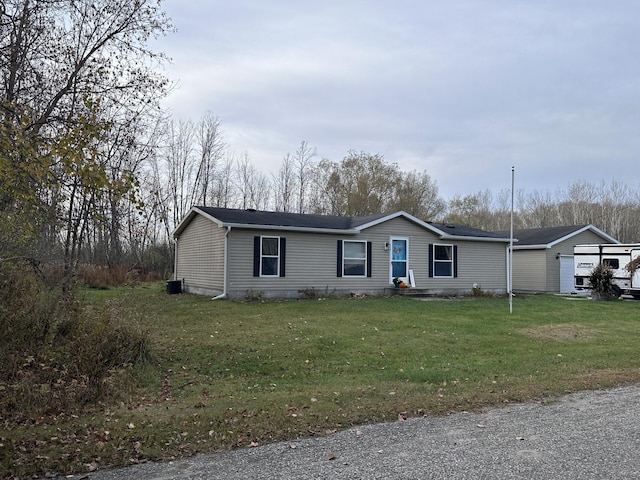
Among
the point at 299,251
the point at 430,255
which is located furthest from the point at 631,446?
the point at 430,255

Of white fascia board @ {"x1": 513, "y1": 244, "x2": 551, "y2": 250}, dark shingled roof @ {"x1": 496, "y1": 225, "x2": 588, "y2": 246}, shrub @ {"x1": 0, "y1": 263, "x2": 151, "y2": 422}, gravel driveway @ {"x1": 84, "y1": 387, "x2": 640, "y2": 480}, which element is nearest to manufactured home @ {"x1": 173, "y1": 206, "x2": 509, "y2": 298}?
white fascia board @ {"x1": 513, "y1": 244, "x2": 551, "y2": 250}

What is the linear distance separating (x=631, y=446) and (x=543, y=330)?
7623 mm

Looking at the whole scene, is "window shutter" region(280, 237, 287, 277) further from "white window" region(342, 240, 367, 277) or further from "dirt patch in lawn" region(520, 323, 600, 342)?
"dirt patch in lawn" region(520, 323, 600, 342)

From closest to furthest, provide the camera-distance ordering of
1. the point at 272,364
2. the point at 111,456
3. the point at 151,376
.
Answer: the point at 111,456 < the point at 151,376 < the point at 272,364

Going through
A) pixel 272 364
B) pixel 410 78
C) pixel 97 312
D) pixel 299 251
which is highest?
pixel 410 78

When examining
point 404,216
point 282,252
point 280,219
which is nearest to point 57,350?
point 282,252

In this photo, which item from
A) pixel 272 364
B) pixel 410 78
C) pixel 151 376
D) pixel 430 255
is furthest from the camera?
pixel 430 255

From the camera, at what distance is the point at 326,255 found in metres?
18.4

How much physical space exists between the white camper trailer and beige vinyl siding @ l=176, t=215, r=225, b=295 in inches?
605

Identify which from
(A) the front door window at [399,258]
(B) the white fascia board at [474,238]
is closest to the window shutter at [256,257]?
(A) the front door window at [399,258]

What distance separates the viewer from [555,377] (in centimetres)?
699

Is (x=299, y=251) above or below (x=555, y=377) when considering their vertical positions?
above

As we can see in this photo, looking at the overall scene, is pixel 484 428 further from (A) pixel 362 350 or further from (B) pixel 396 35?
(B) pixel 396 35

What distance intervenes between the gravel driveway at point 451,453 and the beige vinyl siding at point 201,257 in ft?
42.1
